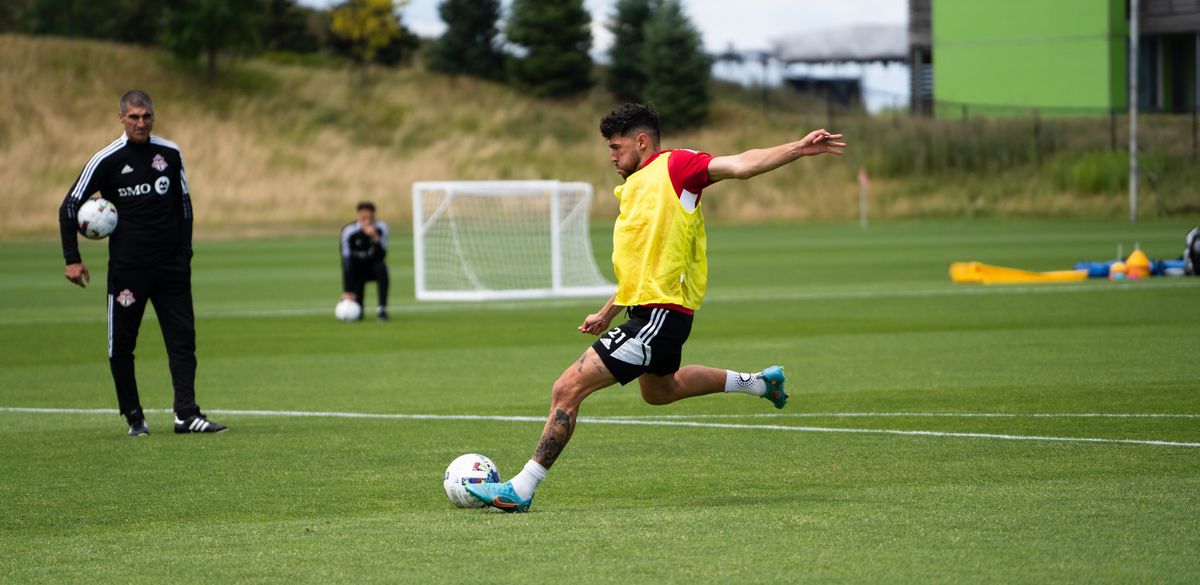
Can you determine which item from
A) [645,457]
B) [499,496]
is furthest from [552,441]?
[645,457]

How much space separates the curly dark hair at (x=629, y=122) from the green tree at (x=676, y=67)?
66750mm

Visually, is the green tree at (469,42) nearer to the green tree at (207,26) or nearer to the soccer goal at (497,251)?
the green tree at (207,26)

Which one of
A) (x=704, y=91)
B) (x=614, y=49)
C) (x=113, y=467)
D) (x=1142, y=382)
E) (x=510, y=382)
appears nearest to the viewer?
(x=113, y=467)

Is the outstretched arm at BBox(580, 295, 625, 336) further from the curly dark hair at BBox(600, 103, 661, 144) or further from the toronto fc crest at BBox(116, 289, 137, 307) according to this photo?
the toronto fc crest at BBox(116, 289, 137, 307)

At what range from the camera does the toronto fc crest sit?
11.4 m

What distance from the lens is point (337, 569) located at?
6723 millimetres

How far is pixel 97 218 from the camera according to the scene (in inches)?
441

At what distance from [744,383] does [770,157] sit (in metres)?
1.78

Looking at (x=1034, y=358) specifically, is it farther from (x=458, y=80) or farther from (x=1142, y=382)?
(x=458, y=80)

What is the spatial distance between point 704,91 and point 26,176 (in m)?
29.8

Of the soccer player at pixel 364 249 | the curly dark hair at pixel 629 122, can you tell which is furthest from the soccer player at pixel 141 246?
the soccer player at pixel 364 249

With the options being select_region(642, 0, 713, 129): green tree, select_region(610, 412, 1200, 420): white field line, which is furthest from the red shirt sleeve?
select_region(642, 0, 713, 129): green tree

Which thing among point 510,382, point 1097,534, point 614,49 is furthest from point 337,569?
point 614,49

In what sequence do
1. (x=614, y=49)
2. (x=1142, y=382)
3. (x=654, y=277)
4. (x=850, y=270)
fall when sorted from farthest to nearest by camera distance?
(x=614, y=49)
(x=850, y=270)
(x=1142, y=382)
(x=654, y=277)
